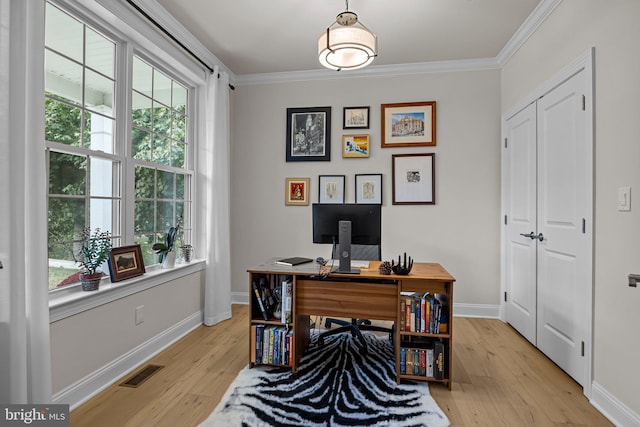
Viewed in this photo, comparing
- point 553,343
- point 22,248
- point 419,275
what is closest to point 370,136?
point 419,275

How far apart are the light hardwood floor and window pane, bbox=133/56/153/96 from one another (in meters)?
2.17

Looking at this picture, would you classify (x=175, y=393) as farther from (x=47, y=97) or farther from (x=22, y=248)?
(x=47, y=97)

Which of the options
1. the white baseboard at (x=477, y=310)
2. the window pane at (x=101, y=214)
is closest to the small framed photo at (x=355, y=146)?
the white baseboard at (x=477, y=310)

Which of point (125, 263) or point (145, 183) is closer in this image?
point (125, 263)

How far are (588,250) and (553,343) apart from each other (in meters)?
0.87

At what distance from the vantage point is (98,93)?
7.34 feet

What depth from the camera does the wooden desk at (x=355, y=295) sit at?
2104mm

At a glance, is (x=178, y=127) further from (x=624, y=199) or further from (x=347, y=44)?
(x=624, y=199)

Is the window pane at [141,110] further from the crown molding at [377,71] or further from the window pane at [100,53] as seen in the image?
the crown molding at [377,71]

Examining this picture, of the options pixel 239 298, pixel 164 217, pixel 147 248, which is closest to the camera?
pixel 147 248

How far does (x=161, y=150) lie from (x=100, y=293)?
1368 mm

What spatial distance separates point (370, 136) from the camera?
145 inches

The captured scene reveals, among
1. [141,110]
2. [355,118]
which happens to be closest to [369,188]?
[355,118]

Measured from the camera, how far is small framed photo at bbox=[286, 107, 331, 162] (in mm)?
3766
